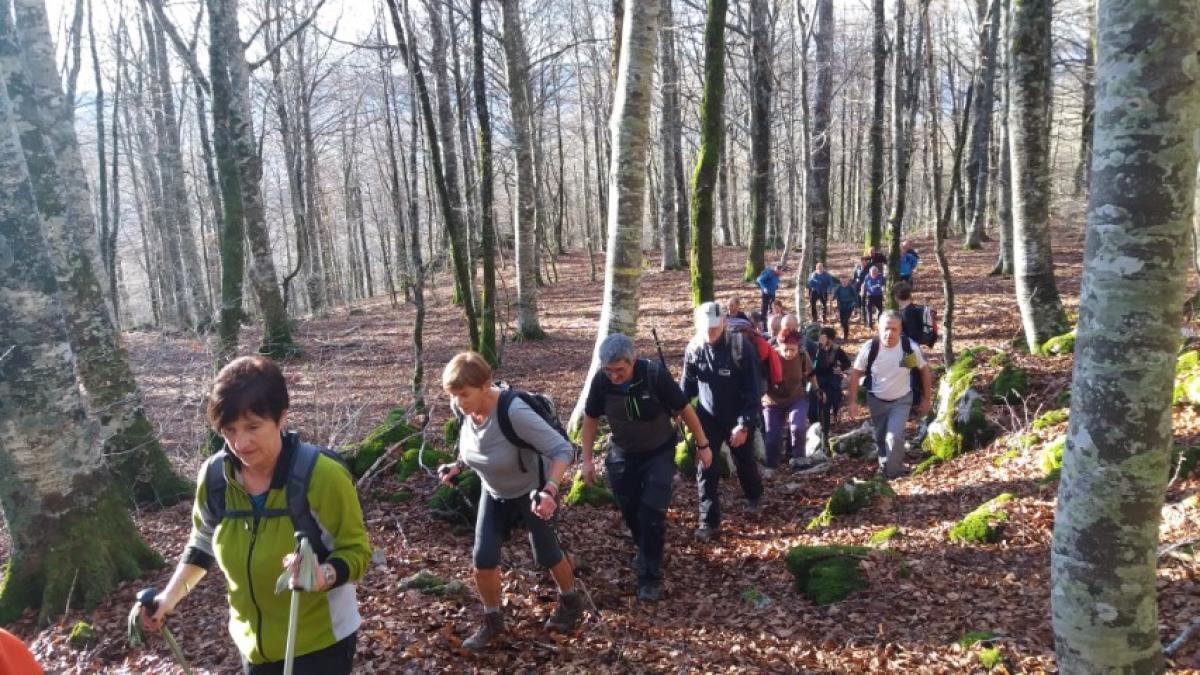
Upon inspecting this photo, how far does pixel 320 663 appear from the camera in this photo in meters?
2.66

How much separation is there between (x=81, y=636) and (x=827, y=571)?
4876mm

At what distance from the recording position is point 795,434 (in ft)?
27.4

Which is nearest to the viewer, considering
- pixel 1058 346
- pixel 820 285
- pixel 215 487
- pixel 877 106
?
pixel 215 487

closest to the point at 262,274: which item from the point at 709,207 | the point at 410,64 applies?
the point at 410,64

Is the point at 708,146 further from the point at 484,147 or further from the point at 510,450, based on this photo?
the point at 510,450

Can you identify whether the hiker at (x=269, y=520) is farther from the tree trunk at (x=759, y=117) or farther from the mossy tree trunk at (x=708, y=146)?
the tree trunk at (x=759, y=117)

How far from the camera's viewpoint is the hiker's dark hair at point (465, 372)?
12.4 ft

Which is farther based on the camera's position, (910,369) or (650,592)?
(910,369)

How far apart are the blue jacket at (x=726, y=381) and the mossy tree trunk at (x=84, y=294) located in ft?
17.2

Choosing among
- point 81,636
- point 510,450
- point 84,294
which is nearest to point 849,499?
point 510,450

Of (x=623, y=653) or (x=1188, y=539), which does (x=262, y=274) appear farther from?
(x=1188, y=539)

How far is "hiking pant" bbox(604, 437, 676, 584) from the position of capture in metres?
4.98

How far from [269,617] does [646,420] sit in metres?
2.81

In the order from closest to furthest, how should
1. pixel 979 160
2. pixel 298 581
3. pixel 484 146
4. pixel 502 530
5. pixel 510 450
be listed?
pixel 298 581
pixel 510 450
pixel 502 530
pixel 484 146
pixel 979 160
